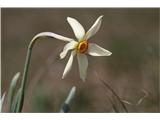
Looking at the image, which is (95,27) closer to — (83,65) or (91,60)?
(83,65)

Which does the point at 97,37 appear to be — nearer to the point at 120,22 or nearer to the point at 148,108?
the point at 120,22

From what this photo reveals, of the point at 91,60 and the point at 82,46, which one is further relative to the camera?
the point at 91,60

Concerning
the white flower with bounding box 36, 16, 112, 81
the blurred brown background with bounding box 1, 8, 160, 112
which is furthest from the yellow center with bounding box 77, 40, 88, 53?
the blurred brown background with bounding box 1, 8, 160, 112

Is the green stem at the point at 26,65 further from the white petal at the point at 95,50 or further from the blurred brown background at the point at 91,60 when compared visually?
the blurred brown background at the point at 91,60

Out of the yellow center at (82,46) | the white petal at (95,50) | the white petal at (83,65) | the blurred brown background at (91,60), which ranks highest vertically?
the yellow center at (82,46)

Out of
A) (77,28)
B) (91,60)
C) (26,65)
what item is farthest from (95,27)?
(91,60)

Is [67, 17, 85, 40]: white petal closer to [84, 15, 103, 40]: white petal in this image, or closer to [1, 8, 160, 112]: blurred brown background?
[84, 15, 103, 40]: white petal

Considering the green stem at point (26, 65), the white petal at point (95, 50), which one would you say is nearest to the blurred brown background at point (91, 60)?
the white petal at point (95, 50)
